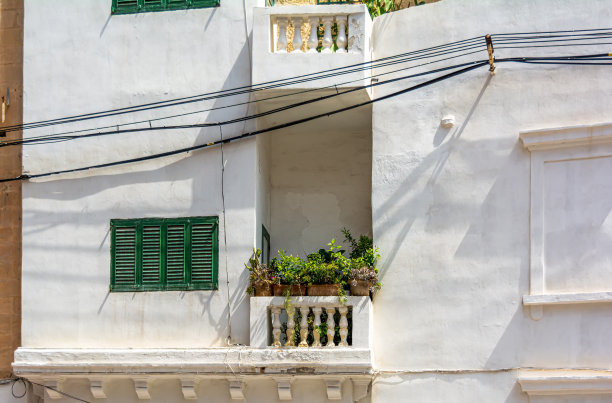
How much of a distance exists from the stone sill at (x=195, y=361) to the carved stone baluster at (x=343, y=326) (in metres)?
0.16

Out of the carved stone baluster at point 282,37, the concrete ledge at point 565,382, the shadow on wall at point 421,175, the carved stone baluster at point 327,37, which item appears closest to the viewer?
the concrete ledge at point 565,382

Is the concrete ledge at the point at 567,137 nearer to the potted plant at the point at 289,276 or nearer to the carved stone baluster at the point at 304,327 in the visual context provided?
the potted plant at the point at 289,276

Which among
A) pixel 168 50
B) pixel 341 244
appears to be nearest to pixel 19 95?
pixel 168 50

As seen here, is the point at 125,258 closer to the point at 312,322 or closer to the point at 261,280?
the point at 261,280

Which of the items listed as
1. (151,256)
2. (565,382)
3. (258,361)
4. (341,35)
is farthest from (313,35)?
(565,382)

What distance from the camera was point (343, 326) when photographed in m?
17.9

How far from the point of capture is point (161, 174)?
1898 cm

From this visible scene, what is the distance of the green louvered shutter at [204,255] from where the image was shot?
18.6 metres

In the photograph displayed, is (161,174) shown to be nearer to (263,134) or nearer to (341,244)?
(263,134)

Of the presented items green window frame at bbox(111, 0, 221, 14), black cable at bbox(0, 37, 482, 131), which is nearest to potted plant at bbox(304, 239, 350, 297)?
black cable at bbox(0, 37, 482, 131)

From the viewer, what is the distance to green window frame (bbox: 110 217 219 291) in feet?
61.1

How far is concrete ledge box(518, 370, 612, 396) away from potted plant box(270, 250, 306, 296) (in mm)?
3133

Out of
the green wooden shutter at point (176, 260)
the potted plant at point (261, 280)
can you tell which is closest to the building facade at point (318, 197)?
the green wooden shutter at point (176, 260)

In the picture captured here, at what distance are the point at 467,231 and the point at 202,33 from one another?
4.68m
